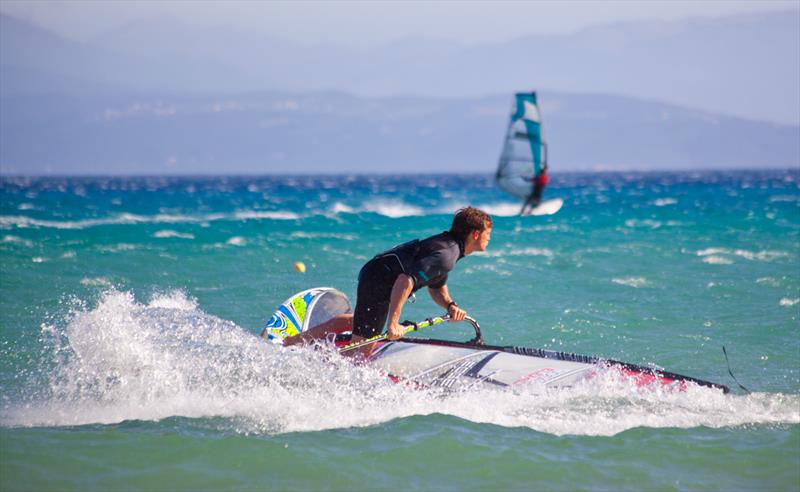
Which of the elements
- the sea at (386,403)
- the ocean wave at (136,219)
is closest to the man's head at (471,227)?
the sea at (386,403)

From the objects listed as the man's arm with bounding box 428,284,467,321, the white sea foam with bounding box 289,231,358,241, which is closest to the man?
the man's arm with bounding box 428,284,467,321

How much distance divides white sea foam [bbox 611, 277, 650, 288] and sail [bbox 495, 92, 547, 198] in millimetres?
2231

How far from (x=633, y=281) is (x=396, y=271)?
29.7ft

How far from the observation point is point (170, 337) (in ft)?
26.6

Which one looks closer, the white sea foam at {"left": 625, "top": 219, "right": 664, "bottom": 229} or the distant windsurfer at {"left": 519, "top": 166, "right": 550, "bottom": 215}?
the distant windsurfer at {"left": 519, "top": 166, "right": 550, "bottom": 215}

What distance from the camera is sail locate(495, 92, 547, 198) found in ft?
51.8

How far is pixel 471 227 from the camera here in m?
7.15

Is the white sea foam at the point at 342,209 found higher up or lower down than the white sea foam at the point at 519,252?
lower down

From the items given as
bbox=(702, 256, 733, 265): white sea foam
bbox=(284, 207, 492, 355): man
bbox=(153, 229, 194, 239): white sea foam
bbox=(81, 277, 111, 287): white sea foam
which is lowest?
bbox=(702, 256, 733, 265): white sea foam

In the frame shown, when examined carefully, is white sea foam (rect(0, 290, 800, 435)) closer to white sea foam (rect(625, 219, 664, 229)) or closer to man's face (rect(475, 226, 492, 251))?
man's face (rect(475, 226, 492, 251))

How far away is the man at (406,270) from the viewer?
7094 mm

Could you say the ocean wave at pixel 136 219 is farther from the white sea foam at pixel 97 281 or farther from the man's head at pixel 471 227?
the man's head at pixel 471 227

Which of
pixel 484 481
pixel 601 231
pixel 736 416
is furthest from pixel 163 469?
pixel 601 231

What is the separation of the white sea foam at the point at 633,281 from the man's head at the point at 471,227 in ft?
27.0
